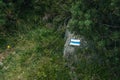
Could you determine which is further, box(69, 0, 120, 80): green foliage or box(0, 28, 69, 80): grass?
box(0, 28, 69, 80): grass

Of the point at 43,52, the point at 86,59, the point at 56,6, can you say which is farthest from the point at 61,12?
the point at 86,59

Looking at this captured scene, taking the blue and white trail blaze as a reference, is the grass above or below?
below

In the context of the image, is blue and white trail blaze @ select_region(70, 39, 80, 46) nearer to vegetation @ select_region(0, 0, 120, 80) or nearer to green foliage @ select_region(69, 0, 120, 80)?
vegetation @ select_region(0, 0, 120, 80)

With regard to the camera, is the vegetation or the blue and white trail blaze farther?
the blue and white trail blaze

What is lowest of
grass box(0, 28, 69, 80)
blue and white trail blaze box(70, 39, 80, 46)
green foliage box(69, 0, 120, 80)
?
grass box(0, 28, 69, 80)

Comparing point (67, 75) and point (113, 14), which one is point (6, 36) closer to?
point (67, 75)

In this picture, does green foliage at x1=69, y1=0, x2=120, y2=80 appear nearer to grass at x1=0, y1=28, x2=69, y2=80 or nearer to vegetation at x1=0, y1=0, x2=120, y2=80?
vegetation at x1=0, y1=0, x2=120, y2=80

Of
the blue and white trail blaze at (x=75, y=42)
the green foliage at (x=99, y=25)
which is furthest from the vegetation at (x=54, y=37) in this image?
the blue and white trail blaze at (x=75, y=42)

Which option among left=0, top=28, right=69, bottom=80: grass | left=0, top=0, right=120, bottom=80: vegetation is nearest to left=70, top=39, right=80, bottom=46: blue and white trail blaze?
left=0, top=0, right=120, bottom=80: vegetation
